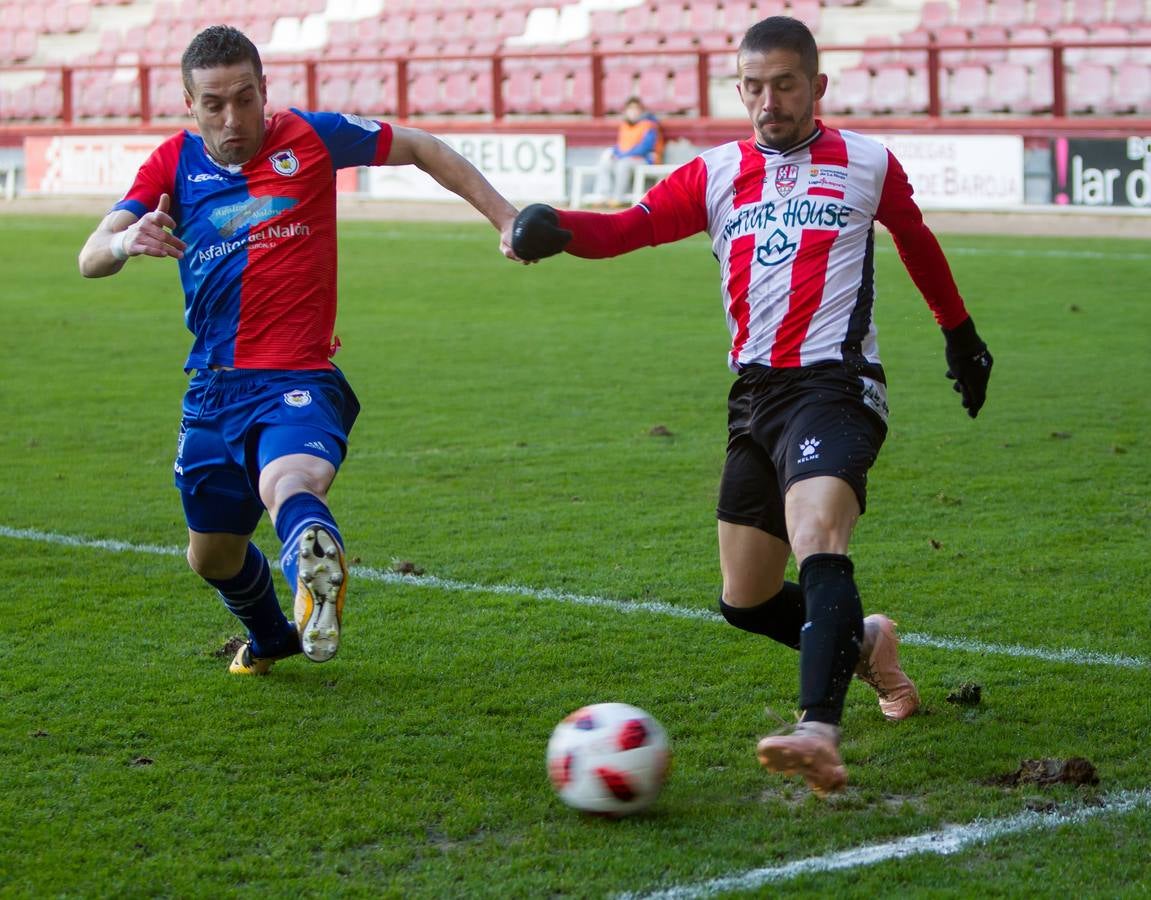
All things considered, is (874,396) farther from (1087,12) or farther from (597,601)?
(1087,12)

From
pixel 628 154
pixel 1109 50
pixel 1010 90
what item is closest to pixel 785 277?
pixel 1010 90

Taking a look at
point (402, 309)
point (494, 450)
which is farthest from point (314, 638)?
point (402, 309)

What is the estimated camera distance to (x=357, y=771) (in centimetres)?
412

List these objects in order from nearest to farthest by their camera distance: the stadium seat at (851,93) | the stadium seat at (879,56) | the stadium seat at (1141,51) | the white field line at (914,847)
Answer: the white field line at (914,847) → the stadium seat at (1141,51) → the stadium seat at (879,56) → the stadium seat at (851,93)

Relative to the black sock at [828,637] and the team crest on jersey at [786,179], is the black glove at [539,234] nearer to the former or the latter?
the team crest on jersey at [786,179]

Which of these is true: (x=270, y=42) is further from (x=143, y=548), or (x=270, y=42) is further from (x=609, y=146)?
(x=143, y=548)

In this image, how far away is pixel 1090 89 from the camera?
66.8ft

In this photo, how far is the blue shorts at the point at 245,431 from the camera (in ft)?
14.3

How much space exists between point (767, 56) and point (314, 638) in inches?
73.7

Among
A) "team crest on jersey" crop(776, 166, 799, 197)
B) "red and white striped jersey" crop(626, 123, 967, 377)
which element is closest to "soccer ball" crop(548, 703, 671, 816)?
"red and white striped jersey" crop(626, 123, 967, 377)

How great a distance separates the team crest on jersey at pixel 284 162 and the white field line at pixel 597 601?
6.17 feet

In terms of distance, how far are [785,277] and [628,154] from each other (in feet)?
61.4

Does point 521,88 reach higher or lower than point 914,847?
higher

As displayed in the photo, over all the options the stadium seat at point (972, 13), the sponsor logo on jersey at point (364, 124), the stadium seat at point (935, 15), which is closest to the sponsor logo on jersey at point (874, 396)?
the sponsor logo on jersey at point (364, 124)
